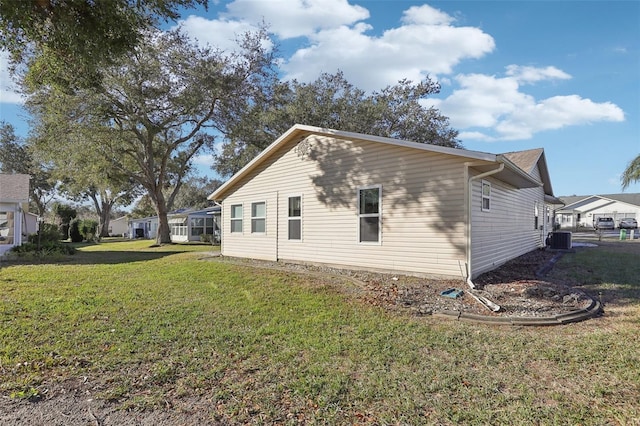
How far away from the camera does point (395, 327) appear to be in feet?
16.1

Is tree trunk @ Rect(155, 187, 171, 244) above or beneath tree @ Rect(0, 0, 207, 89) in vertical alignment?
beneath

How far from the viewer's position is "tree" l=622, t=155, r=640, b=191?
20019 mm

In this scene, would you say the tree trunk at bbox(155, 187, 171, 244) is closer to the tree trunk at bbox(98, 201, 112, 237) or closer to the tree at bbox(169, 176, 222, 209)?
the tree trunk at bbox(98, 201, 112, 237)

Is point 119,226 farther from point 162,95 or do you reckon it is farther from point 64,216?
point 162,95

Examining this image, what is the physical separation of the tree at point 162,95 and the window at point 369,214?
12.0 m

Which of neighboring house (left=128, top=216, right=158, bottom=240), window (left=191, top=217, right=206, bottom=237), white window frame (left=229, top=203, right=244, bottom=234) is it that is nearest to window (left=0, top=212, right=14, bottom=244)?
white window frame (left=229, top=203, right=244, bottom=234)

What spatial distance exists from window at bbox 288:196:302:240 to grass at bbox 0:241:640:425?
4.78m

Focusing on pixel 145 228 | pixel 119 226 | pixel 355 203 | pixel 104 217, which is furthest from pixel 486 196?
pixel 119 226

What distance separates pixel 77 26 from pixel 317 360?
634cm

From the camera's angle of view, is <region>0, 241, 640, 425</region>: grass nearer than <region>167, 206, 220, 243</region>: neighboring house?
Yes

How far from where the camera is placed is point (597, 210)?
4409 centimetres

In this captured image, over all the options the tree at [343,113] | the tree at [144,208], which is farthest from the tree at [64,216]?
the tree at [343,113]

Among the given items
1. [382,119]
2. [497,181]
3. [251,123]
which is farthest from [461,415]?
[382,119]

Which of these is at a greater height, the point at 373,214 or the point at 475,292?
the point at 373,214
